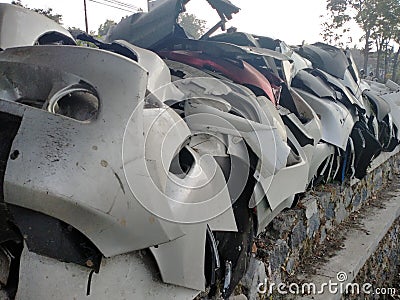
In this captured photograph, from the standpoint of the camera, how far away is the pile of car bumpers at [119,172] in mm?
1122

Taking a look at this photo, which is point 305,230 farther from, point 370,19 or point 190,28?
point 370,19

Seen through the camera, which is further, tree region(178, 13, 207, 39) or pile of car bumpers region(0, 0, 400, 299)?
tree region(178, 13, 207, 39)

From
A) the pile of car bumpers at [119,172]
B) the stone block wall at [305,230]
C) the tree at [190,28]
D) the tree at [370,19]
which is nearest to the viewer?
the pile of car bumpers at [119,172]

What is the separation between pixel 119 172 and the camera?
1.15 metres

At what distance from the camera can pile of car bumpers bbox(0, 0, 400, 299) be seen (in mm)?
1122

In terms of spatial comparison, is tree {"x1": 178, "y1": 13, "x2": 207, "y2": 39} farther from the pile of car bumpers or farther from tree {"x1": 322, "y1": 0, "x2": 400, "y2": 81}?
tree {"x1": 322, "y1": 0, "x2": 400, "y2": 81}

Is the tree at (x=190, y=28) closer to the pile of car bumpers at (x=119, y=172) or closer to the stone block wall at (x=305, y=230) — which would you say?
the pile of car bumpers at (x=119, y=172)

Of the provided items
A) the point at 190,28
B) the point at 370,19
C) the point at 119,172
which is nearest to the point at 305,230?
the point at 119,172

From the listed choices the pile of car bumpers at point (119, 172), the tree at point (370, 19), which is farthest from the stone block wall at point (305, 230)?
the tree at point (370, 19)

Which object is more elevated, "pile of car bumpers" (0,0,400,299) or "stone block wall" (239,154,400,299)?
Result: "pile of car bumpers" (0,0,400,299)

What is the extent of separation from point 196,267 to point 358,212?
2874mm

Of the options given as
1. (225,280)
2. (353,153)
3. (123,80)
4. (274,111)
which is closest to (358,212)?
(353,153)

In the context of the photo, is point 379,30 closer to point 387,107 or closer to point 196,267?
point 387,107

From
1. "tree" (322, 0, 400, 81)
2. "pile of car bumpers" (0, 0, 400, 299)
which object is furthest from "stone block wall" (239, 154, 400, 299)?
"tree" (322, 0, 400, 81)
